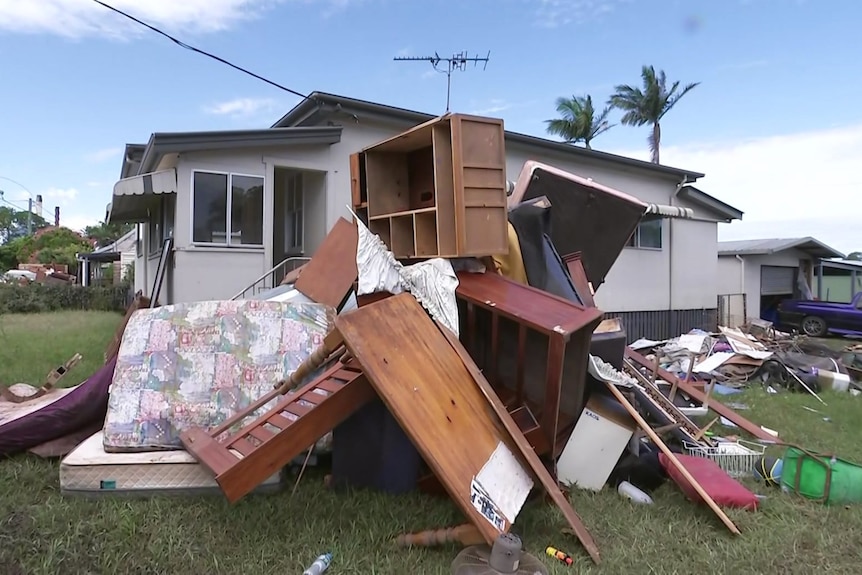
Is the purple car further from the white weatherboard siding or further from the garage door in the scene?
the white weatherboard siding

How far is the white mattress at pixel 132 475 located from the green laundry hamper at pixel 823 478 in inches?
138

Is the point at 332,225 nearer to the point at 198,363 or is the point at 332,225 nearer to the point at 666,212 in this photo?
the point at 198,363

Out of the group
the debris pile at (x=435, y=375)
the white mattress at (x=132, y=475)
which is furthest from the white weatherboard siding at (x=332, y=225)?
the white mattress at (x=132, y=475)

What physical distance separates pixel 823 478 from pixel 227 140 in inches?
253

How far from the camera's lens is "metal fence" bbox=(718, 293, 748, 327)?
44.5 feet

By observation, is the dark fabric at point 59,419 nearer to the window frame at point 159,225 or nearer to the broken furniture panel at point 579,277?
the broken furniture panel at point 579,277

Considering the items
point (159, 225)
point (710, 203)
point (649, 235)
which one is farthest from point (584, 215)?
point (710, 203)

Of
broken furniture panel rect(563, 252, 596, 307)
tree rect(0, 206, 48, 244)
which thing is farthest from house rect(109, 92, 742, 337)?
tree rect(0, 206, 48, 244)

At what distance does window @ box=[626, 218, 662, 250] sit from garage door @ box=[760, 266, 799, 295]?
5621 millimetres

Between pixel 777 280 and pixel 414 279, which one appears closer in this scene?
pixel 414 279

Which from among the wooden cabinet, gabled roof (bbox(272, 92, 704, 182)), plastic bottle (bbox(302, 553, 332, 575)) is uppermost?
gabled roof (bbox(272, 92, 704, 182))

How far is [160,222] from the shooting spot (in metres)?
8.59

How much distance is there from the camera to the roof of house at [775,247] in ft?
48.8

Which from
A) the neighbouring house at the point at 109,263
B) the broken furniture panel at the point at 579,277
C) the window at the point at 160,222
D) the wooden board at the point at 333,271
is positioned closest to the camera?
the broken furniture panel at the point at 579,277
